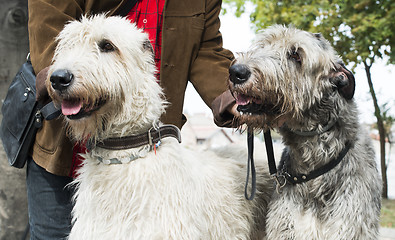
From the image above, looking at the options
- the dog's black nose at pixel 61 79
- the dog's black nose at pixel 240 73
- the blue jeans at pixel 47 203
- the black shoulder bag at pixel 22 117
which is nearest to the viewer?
the dog's black nose at pixel 61 79

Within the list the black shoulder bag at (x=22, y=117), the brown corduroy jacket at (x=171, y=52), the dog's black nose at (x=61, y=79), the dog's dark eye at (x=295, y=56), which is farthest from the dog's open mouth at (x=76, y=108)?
the dog's dark eye at (x=295, y=56)

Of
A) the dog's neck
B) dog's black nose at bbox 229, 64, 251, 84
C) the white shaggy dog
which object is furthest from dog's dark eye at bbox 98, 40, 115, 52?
the dog's neck

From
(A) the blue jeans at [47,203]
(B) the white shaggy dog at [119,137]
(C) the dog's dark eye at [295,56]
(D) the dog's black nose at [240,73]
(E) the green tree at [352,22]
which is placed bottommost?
(A) the blue jeans at [47,203]

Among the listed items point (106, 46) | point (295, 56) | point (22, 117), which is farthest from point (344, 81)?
point (22, 117)

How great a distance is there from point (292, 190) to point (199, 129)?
113 feet

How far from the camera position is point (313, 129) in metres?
2.62

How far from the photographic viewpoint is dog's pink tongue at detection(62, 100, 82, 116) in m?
2.26

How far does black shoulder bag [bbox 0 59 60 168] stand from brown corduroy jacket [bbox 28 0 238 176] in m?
0.07

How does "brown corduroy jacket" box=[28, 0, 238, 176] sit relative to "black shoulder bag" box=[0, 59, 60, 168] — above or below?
above

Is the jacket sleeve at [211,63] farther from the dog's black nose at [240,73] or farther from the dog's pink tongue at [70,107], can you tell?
the dog's pink tongue at [70,107]

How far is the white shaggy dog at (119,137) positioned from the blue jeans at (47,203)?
16.6 inches

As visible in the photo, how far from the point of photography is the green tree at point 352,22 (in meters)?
10.7

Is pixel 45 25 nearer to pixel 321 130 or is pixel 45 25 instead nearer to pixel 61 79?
pixel 61 79

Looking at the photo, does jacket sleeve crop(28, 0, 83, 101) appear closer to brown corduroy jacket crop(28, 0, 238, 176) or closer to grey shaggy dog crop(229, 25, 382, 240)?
brown corduroy jacket crop(28, 0, 238, 176)
